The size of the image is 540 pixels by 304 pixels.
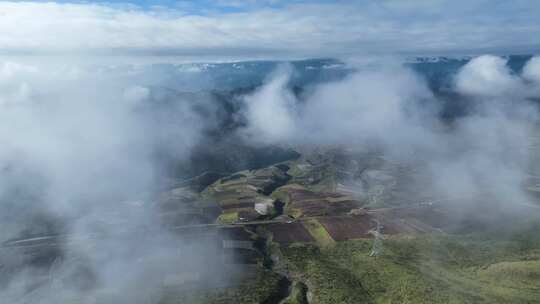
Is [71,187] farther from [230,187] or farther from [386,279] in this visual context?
[386,279]

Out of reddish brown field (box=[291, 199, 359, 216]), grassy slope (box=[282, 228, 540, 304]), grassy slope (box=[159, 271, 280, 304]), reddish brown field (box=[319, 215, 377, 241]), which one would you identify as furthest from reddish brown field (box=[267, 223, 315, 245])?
grassy slope (box=[159, 271, 280, 304])

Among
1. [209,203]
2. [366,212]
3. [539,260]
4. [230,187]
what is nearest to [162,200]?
[209,203]

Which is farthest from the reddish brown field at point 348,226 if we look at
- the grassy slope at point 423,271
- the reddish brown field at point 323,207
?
the reddish brown field at point 323,207

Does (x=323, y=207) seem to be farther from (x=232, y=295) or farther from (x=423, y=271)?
(x=232, y=295)

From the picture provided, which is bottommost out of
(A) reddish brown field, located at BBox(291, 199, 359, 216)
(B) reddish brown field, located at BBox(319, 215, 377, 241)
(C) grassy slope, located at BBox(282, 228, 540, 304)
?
(A) reddish brown field, located at BBox(291, 199, 359, 216)

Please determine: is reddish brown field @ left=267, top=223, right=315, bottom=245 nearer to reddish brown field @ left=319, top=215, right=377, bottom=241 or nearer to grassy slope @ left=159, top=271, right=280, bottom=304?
reddish brown field @ left=319, top=215, right=377, bottom=241

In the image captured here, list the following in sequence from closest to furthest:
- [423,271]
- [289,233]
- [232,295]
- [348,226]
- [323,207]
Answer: [232,295], [423,271], [289,233], [348,226], [323,207]

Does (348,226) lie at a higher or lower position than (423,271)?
lower

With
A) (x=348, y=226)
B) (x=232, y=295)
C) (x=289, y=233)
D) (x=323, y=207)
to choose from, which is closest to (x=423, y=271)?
(x=348, y=226)
